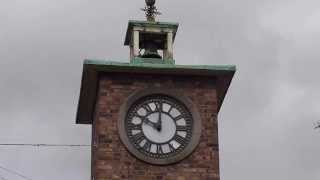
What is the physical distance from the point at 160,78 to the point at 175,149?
1.68 metres

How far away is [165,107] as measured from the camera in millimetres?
24266

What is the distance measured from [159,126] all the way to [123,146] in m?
0.88

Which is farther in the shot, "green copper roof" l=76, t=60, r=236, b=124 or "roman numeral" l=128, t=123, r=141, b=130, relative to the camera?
"green copper roof" l=76, t=60, r=236, b=124

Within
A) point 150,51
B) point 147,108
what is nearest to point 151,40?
point 150,51

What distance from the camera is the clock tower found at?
2361 centimetres

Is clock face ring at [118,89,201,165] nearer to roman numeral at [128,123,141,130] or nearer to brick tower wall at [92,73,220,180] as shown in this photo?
roman numeral at [128,123,141,130]

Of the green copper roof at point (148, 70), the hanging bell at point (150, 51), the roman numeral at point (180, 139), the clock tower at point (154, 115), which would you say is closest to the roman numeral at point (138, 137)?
the clock tower at point (154, 115)

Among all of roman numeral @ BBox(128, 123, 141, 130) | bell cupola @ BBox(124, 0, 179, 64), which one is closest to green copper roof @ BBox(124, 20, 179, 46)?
bell cupola @ BBox(124, 0, 179, 64)

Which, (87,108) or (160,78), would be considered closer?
(160,78)

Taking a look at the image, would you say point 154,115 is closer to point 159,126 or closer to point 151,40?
point 159,126

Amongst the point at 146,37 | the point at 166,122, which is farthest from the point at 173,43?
the point at 166,122

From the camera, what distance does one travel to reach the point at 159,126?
78.3 feet

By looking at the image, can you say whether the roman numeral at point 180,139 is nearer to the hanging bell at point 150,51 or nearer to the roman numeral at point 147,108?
the roman numeral at point 147,108

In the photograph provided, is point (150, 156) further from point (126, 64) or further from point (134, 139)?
point (126, 64)
